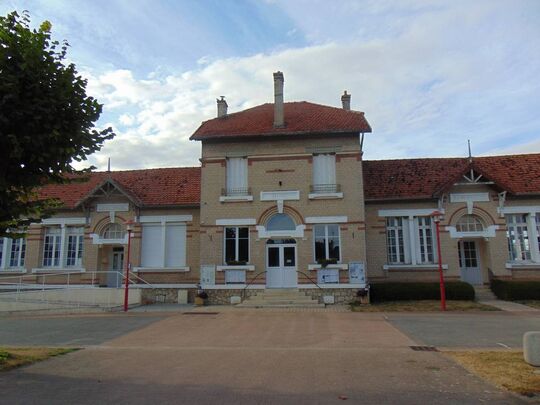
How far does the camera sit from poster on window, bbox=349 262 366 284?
1875cm

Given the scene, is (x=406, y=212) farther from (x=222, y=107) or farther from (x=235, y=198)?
(x=222, y=107)

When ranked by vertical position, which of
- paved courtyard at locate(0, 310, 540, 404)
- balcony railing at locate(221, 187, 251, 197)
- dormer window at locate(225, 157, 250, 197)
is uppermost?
dormer window at locate(225, 157, 250, 197)

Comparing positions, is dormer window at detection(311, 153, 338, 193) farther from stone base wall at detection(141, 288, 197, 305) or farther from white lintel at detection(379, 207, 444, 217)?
stone base wall at detection(141, 288, 197, 305)

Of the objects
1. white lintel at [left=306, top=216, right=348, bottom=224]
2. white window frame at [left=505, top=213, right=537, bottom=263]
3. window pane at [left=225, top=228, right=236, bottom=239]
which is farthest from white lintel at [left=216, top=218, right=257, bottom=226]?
white window frame at [left=505, top=213, right=537, bottom=263]

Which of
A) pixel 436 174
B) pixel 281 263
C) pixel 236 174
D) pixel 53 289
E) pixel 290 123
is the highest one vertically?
pixel 290 123

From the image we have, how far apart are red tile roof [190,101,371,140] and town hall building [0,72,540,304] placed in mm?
94

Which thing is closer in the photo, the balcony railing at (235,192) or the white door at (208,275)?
the white door at (208,275)

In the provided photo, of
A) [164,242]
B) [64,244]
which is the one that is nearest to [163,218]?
[164,242]

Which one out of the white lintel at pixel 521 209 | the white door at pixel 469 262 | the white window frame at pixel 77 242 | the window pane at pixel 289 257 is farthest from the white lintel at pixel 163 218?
the white lintel at pixel 521 209

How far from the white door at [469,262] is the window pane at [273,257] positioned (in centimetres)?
887

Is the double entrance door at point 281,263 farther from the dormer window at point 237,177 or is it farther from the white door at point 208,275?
the dormer window at point 237,177

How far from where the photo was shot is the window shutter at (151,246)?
21562 mm

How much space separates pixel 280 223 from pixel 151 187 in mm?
7524

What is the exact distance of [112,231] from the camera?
73.5 ft
